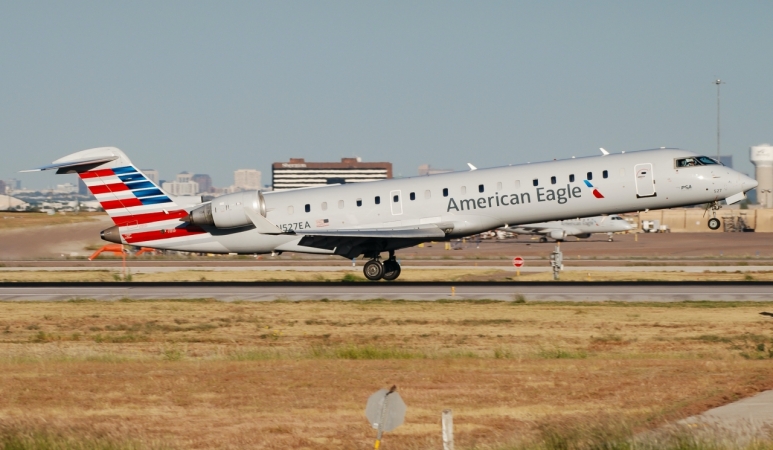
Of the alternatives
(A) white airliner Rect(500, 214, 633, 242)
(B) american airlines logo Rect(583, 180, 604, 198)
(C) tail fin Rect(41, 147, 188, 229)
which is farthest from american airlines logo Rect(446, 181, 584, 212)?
(A) white airliner Rect(500, 214, 633, 242)

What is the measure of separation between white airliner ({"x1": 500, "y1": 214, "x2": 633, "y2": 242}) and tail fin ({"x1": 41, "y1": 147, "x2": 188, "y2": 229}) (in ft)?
154

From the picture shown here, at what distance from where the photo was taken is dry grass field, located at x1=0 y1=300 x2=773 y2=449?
40.7 ft

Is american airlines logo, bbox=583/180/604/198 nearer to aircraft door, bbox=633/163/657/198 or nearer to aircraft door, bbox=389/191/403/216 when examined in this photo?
aircraft door, bbox=633/163/657/198

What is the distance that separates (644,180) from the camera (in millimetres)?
30922

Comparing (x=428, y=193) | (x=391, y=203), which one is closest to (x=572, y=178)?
(x=428, y=193)

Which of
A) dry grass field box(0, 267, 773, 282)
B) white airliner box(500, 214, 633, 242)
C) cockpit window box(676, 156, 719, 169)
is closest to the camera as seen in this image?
cockpit window box(676, 156, 719, 169)

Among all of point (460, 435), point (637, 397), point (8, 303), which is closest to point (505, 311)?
point (637, 397)

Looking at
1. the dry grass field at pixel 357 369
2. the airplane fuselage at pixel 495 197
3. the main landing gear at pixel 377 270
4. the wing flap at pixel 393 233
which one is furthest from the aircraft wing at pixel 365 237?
the dry grass field at pixel 357 369

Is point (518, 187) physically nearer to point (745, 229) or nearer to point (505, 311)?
point (505, 311)

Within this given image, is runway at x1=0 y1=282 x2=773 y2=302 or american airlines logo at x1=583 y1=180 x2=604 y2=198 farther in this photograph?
american airlines logo at x1=583 y1=180 x2=604 y2=198

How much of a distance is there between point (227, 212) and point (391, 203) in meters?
6.01

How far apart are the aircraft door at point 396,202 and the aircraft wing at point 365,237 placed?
1.89 feet

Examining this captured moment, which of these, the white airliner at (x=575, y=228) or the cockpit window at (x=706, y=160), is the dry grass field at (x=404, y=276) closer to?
the cockpit window at (x=706, y=160)

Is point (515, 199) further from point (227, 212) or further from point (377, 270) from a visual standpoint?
point (227, 212)
